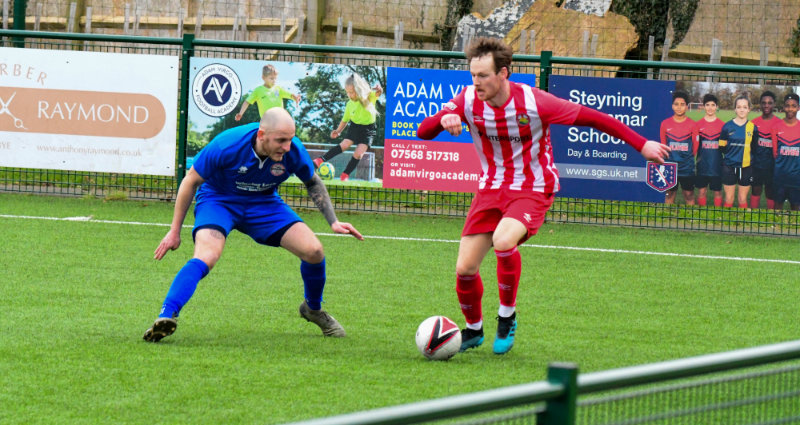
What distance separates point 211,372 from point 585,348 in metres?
2.23

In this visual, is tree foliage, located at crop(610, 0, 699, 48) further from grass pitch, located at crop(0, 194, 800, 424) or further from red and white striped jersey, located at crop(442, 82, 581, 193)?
red and white striped jersey, located at crop(442, 82, 581, 193)

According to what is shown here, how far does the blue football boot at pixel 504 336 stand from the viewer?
6.34 m

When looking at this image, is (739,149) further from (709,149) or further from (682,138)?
(682,138)

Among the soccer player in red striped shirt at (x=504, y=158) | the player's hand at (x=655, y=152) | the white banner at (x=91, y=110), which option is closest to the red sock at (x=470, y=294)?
the soccer player in red striped shirt at (x=504, y=158)

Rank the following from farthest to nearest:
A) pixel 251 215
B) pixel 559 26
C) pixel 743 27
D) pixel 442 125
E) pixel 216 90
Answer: pixel 743 27, pixel 559 26, pixel 216 90, pixel 251 215, pixel 442 125

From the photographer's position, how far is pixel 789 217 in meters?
12.1

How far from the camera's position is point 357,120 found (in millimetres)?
12406

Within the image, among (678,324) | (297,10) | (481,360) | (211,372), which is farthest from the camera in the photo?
(297,10)

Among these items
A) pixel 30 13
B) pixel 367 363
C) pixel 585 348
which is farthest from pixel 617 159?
pixel 30 13

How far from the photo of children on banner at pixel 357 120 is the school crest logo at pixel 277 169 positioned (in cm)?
578

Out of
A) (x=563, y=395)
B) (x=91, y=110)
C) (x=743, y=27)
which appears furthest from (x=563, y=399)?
(x=743, y=27)

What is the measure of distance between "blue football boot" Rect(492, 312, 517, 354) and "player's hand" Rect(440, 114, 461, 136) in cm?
114

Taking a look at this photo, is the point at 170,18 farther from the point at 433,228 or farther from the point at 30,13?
the point at 433,228

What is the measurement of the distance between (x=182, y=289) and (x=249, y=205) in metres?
0.76
